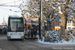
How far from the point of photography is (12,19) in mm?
19359

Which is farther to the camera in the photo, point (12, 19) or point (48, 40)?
point (12, 19)

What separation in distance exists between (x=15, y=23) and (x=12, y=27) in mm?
612

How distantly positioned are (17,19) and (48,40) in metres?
4.83

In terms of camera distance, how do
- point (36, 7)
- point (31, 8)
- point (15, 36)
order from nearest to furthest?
point (15, 36) < point (36, 7) < point (31, 8)

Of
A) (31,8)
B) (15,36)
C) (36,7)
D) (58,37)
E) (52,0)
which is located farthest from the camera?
(31,8)

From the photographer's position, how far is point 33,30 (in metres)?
22.4

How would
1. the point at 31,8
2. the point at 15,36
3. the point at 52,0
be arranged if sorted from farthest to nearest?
the point at 31,8 → the point at 52,0 → the point at 15,36

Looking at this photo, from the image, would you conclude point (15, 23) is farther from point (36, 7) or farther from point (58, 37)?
point (36, 7)

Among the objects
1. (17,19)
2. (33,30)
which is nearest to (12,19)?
(17,19)

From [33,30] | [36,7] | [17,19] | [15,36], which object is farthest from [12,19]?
[36,7]

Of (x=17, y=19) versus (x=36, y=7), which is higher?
(x=36, y=7)

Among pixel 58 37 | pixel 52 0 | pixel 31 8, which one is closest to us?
pixel 58 37

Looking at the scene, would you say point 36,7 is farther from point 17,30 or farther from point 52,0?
point 17,30

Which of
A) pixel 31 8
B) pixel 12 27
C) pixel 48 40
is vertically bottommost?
pixel 48 40
